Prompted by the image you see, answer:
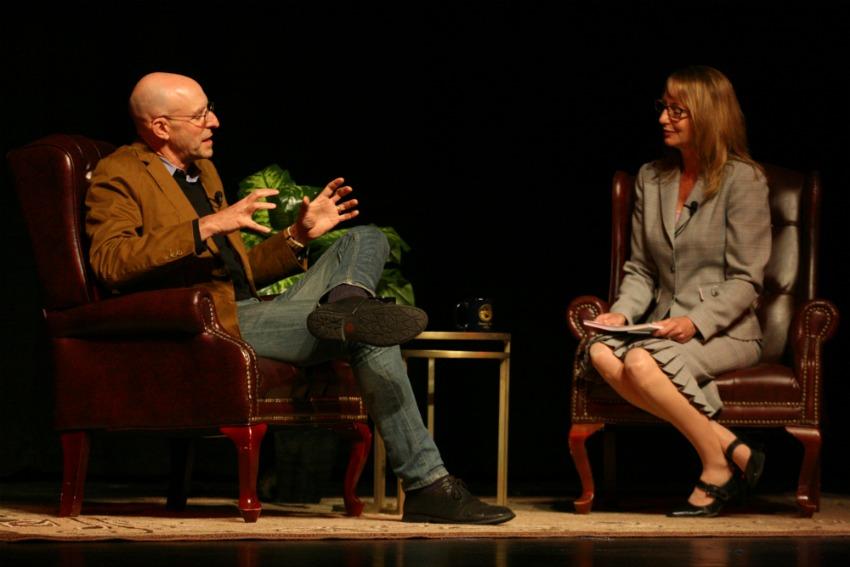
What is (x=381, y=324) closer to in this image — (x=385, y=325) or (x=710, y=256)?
(x=385, y=325)

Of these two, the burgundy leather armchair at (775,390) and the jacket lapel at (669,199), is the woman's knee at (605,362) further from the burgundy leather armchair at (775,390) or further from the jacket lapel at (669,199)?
the jacket lapel at (669,199)

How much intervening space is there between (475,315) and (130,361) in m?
1.19

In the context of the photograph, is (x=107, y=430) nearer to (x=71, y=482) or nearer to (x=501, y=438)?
(x=71, y=482)

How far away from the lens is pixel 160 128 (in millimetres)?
3914

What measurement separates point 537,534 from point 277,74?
2742 mm

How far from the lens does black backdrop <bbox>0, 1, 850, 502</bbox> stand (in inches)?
218

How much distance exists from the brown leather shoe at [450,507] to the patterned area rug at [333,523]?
41mm

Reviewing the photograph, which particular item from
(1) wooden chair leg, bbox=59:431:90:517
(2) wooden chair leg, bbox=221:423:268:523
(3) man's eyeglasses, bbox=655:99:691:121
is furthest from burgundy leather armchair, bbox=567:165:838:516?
(1) wooden chair leg, bbox=59:431:90:517

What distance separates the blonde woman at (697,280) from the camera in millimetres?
4051

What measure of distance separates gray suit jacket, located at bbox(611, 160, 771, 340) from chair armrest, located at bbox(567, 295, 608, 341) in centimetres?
5

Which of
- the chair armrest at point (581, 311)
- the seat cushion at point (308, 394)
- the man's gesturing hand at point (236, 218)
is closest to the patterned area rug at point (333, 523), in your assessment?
the seat cushion at point (308, 394)

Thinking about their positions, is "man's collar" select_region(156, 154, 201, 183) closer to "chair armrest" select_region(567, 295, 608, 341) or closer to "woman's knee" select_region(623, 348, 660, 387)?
"chair armrest" select_region(567, 295, 608, 341)

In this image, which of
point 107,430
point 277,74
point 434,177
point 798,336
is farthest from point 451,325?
point 107,430

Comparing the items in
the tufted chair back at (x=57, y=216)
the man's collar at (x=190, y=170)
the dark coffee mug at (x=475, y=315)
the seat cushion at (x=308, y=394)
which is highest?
the man's collar at (x=190, y=170)
